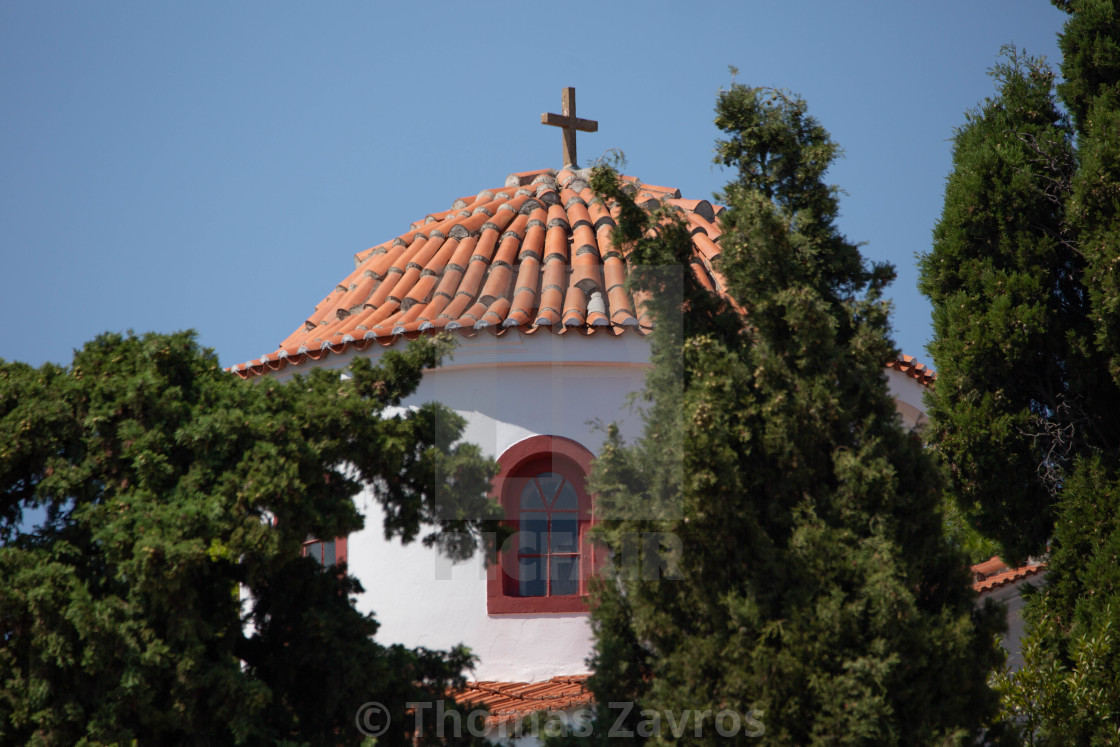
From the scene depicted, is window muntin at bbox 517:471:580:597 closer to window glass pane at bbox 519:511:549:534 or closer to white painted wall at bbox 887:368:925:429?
window glass pane at bbox 519:511:549:534

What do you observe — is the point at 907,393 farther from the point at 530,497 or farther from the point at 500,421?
the point at 500,421

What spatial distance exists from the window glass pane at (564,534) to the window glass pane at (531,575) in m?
0.18

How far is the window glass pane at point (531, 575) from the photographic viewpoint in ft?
30.8

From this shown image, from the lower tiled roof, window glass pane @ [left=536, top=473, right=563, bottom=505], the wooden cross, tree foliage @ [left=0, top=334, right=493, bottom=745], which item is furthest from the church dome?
the lower tiled roof

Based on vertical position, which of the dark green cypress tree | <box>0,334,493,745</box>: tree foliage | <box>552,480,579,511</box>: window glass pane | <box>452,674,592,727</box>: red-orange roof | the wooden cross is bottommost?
<box>452,674,592,727</box>: red-orange roof

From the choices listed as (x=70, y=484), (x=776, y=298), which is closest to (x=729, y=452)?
(x=776, y=298)

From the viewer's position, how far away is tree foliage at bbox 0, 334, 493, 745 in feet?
16.9

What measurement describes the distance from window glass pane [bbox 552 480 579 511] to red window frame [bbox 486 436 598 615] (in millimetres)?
52

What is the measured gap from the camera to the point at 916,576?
538cm

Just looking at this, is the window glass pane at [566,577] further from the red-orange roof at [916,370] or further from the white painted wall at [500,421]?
the red-orange roof at [916,370]

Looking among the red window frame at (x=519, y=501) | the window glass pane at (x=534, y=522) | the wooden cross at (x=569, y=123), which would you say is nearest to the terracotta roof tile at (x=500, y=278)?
the wooden cross at (x=569, y=123)

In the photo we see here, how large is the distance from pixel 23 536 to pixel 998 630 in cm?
489

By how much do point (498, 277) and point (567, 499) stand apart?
2165 mm

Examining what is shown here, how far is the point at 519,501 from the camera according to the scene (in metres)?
9.41
